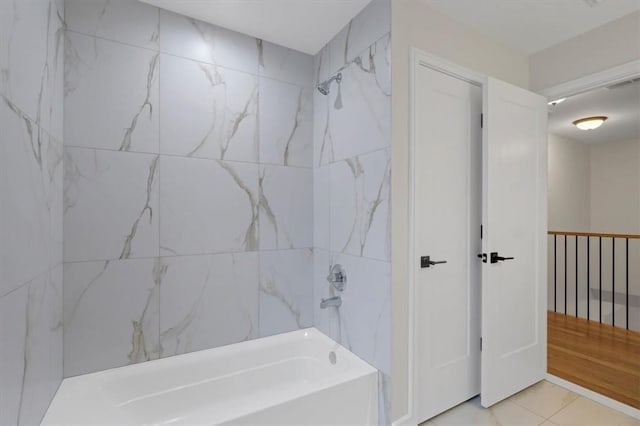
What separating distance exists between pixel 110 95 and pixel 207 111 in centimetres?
52

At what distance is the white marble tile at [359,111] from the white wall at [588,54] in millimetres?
1498

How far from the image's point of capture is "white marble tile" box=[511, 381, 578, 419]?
200cm

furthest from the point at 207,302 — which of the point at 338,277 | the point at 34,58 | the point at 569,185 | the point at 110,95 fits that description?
the point at 569,185

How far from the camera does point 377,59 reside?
1789mm

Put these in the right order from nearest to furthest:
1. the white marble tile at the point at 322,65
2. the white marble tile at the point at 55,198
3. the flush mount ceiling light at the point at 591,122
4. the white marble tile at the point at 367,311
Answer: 1. the white marble tile at the point at 55,198
2. the white marble tile at the point at 367,311
3. the white marble tile at the point at 322,65
4. the flush mount ceiling light at the point at 591,122

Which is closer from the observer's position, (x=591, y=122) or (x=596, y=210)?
(x=591, y=122)

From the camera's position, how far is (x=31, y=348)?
3.84 feet

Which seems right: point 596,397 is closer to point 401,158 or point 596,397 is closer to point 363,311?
point 363,311

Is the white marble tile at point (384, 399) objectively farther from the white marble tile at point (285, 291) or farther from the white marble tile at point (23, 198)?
the white marble tile at point (23, 198)

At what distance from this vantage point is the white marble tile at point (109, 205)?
1.64 metres

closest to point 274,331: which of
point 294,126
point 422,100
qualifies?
point 294,126

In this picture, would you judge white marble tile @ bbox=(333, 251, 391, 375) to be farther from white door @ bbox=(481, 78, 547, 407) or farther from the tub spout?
white door @ bbox=(481, 78, 547, 407)

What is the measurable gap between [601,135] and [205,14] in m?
5.98

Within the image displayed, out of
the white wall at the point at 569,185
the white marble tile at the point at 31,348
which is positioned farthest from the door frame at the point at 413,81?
the white wall at the point at 569,185
